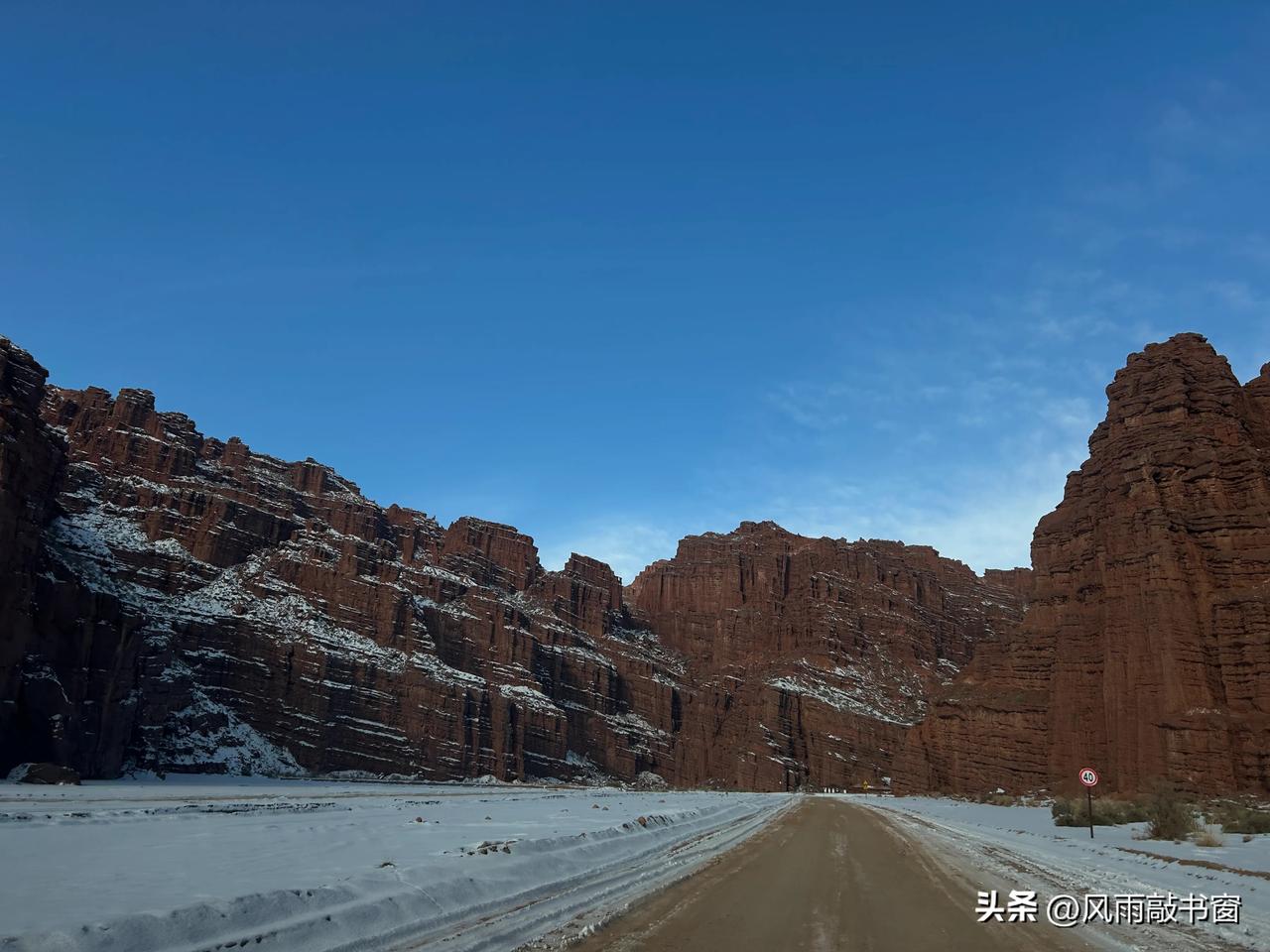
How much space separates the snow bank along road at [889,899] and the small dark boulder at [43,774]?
44237mm

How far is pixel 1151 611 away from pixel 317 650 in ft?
326

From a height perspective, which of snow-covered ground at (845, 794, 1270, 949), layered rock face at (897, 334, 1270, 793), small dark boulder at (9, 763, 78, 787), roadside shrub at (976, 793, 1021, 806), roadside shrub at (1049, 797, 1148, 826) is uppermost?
layered rock face at (897, 334, 1270, 793)

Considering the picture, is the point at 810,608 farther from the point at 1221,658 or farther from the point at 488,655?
the point at 1221,658

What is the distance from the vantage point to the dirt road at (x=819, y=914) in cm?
887

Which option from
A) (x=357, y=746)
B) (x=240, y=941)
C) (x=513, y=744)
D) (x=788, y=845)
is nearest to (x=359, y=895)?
(x=240, y=941)

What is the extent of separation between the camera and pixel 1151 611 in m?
63.8

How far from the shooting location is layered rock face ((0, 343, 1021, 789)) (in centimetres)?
5988

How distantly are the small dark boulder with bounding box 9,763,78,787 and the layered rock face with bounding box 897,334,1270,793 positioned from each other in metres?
73.4

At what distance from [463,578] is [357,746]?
2249 inches

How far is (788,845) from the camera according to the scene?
21.9 metres

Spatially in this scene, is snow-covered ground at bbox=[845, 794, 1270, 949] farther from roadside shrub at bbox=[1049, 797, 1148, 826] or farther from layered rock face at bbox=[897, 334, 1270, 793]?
layered rock face at bbox=[897, 334, 1270, 793]

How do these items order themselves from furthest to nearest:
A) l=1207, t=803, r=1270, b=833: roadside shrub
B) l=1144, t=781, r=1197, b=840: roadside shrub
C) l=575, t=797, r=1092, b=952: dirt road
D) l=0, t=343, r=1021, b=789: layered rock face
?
l=0, t=343, r=1021, b=789: layered rock face, l=1207, t=803, r=1270, b=833: roadside shrub, l=1144, t=781, r=1197, b=840: roadside shrub, l=575, t=797, r=1092, b=952: dirt road

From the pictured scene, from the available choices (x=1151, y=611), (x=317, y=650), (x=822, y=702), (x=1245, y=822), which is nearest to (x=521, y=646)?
(x=317, y=650)

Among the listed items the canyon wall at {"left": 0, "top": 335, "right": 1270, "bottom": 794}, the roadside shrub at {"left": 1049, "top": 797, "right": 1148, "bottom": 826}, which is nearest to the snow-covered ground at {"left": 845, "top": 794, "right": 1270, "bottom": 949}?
the roadside shrub at {"left": 1049, "top": 797, "right": 1148, "bottom": 826}
